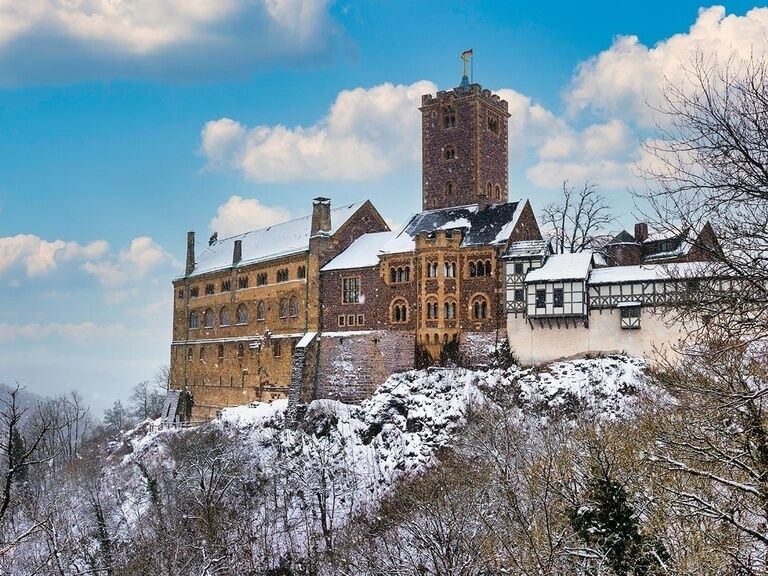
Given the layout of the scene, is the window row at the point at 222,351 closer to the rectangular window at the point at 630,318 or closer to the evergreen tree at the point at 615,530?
the rectangular window at the point at 630,318

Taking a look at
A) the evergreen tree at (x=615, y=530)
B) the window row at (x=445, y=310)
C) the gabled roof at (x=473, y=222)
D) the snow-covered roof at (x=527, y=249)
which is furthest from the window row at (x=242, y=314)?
the evergreen tree at (x=615, y=530)

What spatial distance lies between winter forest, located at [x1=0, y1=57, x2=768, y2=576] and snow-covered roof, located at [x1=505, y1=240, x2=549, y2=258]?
509 centimetres

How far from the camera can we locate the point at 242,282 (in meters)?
56.1

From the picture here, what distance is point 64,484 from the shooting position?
48.6 meters

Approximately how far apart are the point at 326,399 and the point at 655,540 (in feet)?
108

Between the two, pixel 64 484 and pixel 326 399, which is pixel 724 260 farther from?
pixel 64 484

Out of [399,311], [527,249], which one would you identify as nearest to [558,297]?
[527,249]

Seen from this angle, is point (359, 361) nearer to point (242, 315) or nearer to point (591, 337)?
point (242, 315)

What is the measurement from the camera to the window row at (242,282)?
168 ft

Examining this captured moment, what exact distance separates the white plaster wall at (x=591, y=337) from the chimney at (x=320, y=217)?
14.0m

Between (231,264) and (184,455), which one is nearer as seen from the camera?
(184,455)

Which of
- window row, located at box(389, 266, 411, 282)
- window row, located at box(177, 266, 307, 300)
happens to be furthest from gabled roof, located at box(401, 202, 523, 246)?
window row, located at box(177, 266, 307, 300)

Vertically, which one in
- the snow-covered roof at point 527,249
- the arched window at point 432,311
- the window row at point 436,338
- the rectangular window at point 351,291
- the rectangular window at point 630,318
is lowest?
the window row at point 436,338

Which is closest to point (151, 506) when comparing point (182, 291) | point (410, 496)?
point (410, 496)
